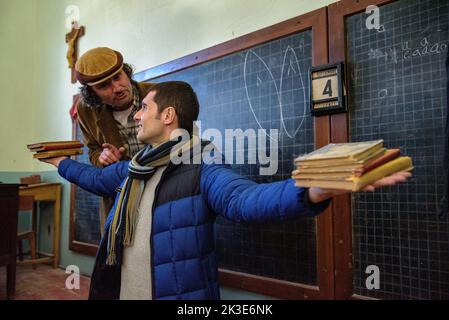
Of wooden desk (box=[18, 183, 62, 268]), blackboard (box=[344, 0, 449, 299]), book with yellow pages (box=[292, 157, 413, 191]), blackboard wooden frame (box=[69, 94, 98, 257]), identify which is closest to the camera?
book with yellow pages (box=[292, 157, 413, 191])

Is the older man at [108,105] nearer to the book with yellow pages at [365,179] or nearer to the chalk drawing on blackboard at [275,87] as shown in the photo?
the chalk drawing on blackboard at [275,87]

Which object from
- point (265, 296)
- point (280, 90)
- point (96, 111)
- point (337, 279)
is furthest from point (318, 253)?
point (96, 111)

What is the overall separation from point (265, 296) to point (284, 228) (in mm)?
414

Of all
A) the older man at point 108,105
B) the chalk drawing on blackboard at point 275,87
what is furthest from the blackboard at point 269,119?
the older man at point 108,105

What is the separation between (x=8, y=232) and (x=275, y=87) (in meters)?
2.25

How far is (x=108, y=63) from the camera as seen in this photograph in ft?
6.00

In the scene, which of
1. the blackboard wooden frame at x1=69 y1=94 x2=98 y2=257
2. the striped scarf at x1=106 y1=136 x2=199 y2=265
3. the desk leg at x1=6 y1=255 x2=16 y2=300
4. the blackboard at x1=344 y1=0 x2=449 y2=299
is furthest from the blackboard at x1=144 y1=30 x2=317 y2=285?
the desk leg at x1=6 y1=255 x2=16 y2=300

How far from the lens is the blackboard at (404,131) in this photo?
1396mm

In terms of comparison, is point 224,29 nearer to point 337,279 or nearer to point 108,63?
point 108,63

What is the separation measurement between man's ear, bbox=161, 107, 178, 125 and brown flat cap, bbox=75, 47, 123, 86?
2.29ft

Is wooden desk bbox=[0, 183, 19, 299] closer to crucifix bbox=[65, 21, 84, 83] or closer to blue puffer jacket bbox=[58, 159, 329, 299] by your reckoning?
crucifix bbox=[65, 21, 84, 83]

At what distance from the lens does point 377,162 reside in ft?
2.45

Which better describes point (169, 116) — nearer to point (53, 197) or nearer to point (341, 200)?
point (341, 200)

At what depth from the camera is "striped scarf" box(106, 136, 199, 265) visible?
124cm
